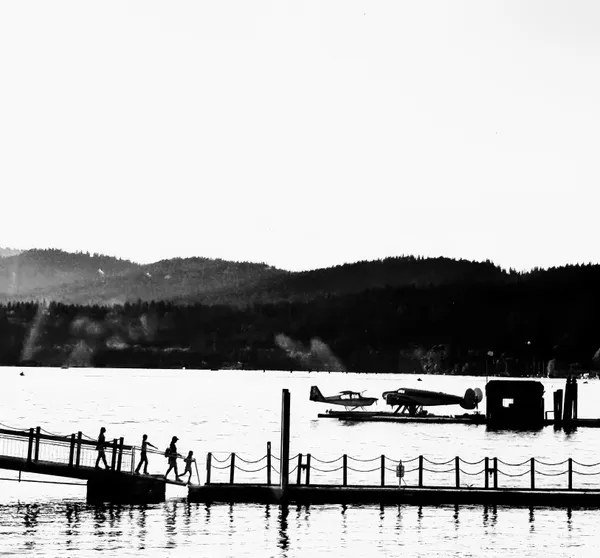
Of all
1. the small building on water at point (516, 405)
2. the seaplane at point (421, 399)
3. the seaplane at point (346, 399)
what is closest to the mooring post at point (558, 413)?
the small building on water at point (516, 405)

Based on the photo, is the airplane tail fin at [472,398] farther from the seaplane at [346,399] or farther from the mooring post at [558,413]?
the mooring post at [558,413]

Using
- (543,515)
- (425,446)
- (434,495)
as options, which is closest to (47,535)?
(434,495)

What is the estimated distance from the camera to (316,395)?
18688cm

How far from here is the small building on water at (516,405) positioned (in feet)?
421

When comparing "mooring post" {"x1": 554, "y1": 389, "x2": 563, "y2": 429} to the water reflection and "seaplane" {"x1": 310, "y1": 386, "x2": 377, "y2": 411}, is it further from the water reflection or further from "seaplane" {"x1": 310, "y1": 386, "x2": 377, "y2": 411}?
the water reflection

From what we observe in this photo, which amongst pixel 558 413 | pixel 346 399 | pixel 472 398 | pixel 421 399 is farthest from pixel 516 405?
pixel 346 399

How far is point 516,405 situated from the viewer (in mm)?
130375

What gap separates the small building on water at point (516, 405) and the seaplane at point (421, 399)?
27.1 metres

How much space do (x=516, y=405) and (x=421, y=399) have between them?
45.6 m

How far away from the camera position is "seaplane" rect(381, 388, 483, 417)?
539 ft

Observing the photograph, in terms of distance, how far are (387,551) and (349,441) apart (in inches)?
3173

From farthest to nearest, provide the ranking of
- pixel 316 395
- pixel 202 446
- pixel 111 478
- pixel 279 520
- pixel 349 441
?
1. pixel 316 395
2. pixel 349 441
3. pixel 202 446
4. pixel 111 478
5. pixel 279 520

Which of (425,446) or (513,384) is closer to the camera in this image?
(425,446)

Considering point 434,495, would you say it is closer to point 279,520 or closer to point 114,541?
Answer: point 279,520
